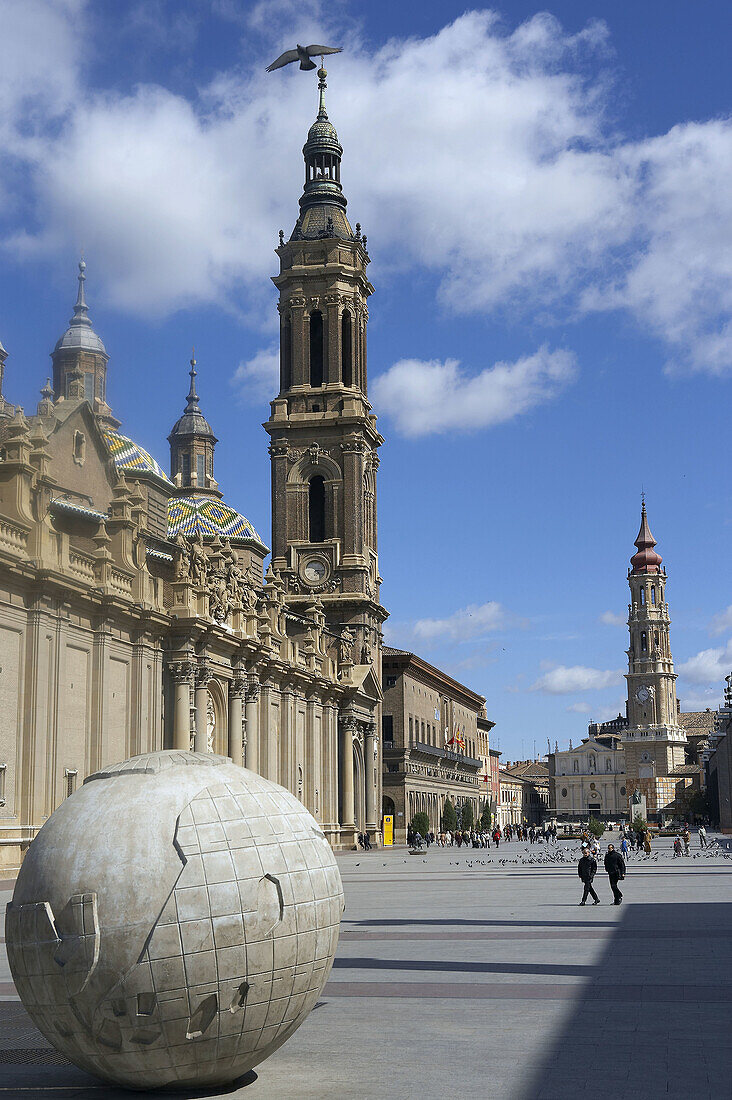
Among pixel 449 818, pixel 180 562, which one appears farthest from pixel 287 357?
pixel 449 818

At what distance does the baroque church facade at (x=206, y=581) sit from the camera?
1519 inches

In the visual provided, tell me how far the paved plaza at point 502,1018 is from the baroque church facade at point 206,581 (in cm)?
1845

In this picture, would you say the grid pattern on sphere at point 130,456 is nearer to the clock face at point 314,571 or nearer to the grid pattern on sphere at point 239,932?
the clock face at point 314,571

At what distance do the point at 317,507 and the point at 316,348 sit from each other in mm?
12139

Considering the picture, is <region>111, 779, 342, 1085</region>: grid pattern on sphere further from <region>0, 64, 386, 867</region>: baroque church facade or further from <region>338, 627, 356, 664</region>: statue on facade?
<region>338, 627, 356, 664</region>: statue on facade

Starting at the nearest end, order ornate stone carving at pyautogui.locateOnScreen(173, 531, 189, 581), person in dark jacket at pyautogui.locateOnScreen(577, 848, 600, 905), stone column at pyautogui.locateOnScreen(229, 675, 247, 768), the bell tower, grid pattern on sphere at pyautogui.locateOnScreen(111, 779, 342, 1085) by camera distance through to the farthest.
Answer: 1. grid pattern on sphere at pyautogui.locateOnScreen(111, 779, 342, 1085)
2. person in dark jacket at pyautogui.locateOnScreen(577, 848, 600, 905)
3. ornate stone carving at pyautogui.locateOnScreen(173, 531, 189, 581)
4. stone column at pyautogui.locateOnScreen(229, 675, 247, 768)
5. the bell tower

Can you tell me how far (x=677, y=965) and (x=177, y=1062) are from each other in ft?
31.3

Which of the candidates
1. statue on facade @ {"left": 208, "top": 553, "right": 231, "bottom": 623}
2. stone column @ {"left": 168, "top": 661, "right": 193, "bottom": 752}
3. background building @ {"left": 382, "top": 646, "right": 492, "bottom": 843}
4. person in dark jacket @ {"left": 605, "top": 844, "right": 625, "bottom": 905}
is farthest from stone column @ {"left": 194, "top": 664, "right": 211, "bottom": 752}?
background building @ {"left": 382, "top": 646, "right": 492, "bottom": 843}

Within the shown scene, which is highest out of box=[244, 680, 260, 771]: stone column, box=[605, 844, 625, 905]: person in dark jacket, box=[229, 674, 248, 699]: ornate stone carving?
box=[229, 674, 248, 699]: ornate stone carving

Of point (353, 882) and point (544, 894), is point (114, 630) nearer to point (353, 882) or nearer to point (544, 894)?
point (353, 882)

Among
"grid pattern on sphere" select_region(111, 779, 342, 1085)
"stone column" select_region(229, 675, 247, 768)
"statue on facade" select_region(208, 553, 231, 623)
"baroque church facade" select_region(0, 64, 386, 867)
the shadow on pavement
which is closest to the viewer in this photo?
"grid pattern on sphere" select_region(111, 779, 342, 1085)

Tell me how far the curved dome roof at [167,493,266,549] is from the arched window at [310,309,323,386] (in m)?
14.2

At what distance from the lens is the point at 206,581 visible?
173 feet

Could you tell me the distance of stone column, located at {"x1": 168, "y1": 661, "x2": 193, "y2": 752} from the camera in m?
48.4
